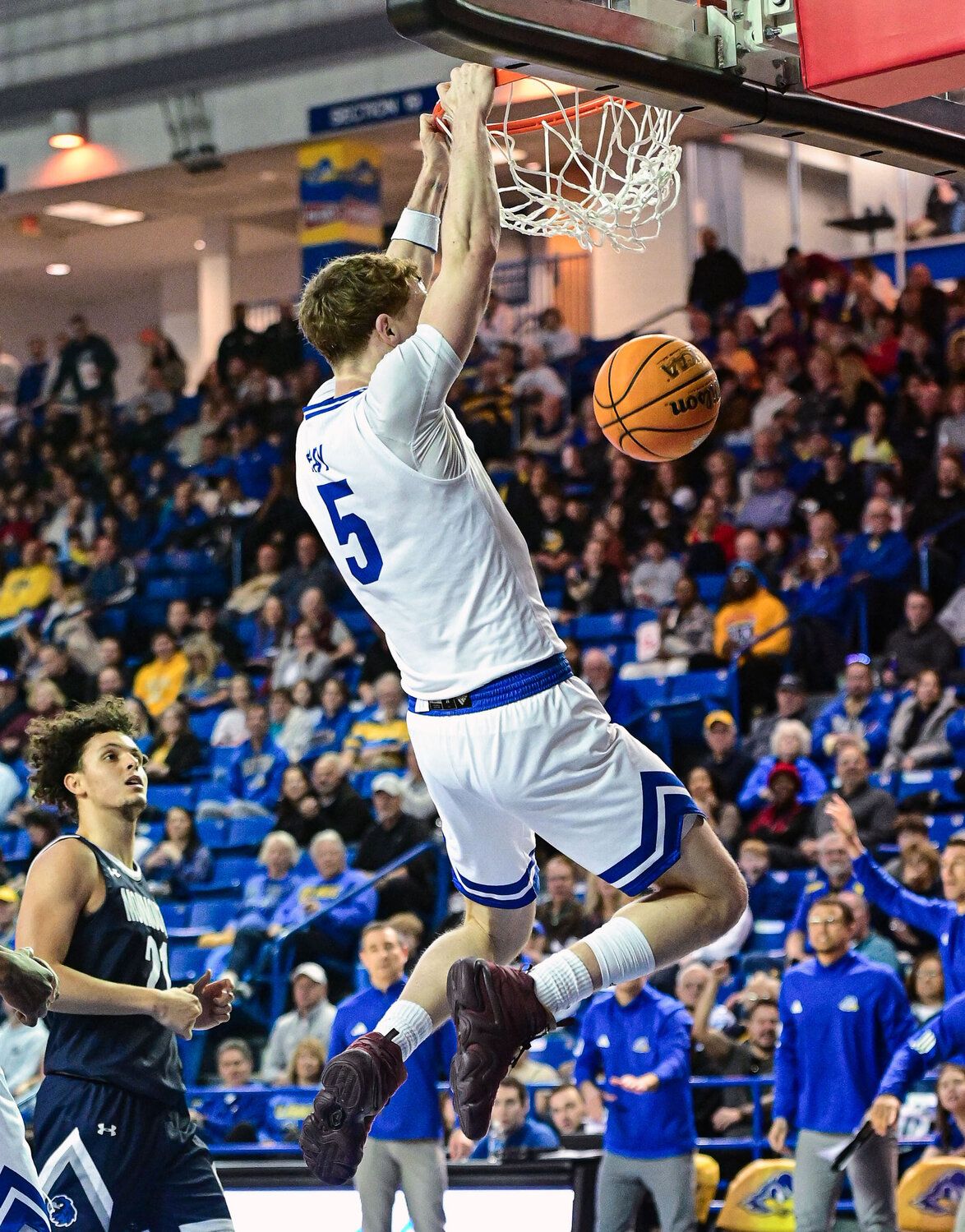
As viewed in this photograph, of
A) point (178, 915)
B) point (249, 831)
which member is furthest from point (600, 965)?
point (249, 831)

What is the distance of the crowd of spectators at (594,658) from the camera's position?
9.25 metres

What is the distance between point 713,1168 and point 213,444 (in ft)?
35.6

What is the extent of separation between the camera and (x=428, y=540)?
4121 millimetres

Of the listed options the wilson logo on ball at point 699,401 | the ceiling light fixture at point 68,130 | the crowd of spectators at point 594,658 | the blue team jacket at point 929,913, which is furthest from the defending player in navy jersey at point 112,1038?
the ceiling light fixture at point 68,130

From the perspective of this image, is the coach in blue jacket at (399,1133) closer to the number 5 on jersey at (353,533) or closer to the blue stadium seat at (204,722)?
the number 5 on jersey at (353,533)

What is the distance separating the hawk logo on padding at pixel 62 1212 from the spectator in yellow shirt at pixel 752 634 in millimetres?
7553

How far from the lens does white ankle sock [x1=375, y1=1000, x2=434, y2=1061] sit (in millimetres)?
4211

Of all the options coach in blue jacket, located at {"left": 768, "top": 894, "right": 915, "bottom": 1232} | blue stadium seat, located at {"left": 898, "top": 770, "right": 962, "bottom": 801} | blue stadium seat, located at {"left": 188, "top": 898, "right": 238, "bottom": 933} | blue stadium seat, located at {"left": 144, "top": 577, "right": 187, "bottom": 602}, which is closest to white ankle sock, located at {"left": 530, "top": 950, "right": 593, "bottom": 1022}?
coach in blue jacket, located at {"left": 768, "top": 894, "right": 915, "bottom": 1232}

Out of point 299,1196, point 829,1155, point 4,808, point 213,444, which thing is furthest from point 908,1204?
point 213,444

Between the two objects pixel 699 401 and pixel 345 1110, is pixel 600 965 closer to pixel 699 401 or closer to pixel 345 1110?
pixel 345 1110

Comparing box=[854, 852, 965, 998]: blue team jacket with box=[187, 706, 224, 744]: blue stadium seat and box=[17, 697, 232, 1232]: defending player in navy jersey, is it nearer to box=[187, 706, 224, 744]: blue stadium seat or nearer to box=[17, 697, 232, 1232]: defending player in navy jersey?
box=[17, 697, 232, 1232]: defending player in navy jersey

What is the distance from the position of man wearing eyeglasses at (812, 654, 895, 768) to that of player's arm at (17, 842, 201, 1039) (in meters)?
6.53

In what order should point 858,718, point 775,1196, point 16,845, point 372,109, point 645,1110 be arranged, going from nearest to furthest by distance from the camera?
1. point 645,1110
2. point 775,1196
3. point 858,718
4. point 16,845
5. point 372,109

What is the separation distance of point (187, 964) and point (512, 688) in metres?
8.29
